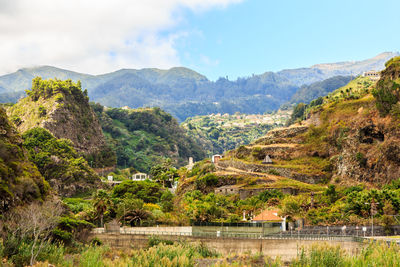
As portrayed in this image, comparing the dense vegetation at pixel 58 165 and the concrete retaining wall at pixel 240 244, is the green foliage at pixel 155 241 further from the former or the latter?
the dense vegetation at pixel 58 165

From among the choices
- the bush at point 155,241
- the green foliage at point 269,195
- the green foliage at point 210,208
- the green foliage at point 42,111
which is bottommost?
the bush at point 155,241

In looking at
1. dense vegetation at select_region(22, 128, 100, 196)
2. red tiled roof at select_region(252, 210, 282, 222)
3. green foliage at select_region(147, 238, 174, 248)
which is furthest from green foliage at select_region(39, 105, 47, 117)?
green foliage at select_region(147, 238, 174, 248)

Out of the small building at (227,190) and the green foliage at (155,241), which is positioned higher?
the small building at (227,190)

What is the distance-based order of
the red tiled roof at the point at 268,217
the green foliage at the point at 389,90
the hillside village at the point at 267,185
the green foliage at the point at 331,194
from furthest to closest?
the green foliage at the point at 389,90 → the green foliage at the point at 331,194 → the red tiled roof at the point at 268,217 → the hillside village at the point at 267,185

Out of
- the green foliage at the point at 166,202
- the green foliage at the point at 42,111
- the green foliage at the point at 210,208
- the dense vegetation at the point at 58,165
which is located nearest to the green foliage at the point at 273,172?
the green foliage at the point at 210,208

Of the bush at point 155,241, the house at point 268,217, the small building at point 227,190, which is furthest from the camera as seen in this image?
the small building at point 227,190

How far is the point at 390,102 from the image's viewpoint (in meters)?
112

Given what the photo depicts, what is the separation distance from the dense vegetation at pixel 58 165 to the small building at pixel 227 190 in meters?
56.4

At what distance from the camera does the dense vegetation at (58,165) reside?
15275 cm

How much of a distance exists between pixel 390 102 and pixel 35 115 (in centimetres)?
13197

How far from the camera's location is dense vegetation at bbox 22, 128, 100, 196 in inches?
6014

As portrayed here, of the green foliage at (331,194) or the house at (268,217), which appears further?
the green foliage at (331,194)

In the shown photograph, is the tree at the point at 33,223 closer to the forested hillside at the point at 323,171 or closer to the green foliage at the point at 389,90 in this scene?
the forested hillside at the point at 323,171

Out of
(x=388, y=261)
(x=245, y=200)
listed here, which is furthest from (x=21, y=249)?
(x=245, y=200)
